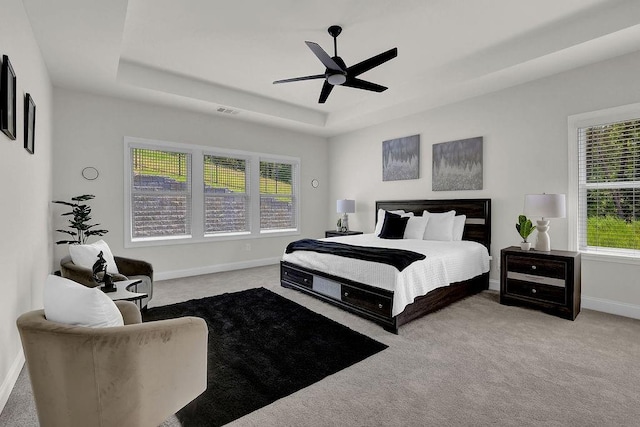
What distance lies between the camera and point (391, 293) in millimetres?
2938

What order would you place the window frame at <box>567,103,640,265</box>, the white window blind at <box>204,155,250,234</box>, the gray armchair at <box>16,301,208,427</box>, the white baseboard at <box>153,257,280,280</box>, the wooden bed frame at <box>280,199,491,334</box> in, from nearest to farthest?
the gray armchair at <box>16,301,208,427</box>
the wooden bed frame at <box>280,199,491,334</box>
the window frame at <box>567,103,640,265</box>
the white baseboard at <box>153,257,280,280</box>
the white window blind at <box>204,155,250,234</box>

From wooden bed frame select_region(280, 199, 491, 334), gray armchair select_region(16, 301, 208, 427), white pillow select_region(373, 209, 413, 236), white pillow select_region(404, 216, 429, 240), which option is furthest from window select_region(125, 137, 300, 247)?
gray armchair select_region(16, 301, 208, 427)

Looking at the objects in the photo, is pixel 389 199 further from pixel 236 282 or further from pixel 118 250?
pixel 118 250

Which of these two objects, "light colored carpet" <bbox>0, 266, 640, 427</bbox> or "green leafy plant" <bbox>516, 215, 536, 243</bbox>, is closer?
"light colored carpet" <bbox>0, 266, 640, 427</bbox>

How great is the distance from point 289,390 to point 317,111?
5.02 m

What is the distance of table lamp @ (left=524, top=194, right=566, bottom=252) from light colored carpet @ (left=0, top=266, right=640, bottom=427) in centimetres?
84

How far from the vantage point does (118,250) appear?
4.56 m

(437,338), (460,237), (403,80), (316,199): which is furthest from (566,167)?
(316,199)

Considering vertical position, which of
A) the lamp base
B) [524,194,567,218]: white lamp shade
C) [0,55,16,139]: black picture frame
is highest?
[0,55,16,139]: black picture frame

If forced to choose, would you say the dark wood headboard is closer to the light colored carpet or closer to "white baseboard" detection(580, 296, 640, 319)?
"white baseboard" detection(580, 296, 640, 319)

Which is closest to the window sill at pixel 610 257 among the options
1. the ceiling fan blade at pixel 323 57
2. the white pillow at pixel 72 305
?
the ceiling fan blade at pixel 323 57

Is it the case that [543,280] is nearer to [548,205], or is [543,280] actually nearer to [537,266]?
[537,266]

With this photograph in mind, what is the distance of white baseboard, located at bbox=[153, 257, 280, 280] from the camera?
195 inches

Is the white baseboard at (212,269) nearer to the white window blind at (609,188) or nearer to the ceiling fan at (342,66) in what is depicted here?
the ceiling fan at (342,66)
